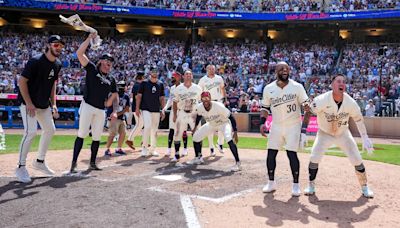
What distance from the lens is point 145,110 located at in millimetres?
9992

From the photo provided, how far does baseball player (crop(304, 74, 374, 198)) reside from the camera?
6055 mm

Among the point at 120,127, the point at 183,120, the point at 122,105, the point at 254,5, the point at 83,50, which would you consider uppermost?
the point at 254,5

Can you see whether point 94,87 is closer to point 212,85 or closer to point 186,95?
point 186,95

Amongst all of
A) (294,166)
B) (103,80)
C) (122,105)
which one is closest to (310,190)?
(294,166)

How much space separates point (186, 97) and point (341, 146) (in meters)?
4.33

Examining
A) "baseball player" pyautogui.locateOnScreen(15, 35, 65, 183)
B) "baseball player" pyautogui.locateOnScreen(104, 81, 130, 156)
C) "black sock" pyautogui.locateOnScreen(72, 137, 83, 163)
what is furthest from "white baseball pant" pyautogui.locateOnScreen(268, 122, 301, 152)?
"baseball player" pyautogui.locateOnScreen(104, 81, 130, 156)

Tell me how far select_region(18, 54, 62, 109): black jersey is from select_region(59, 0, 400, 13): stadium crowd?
28166 millimetres

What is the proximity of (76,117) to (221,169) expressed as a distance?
1354 cm

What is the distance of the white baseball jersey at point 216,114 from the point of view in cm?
832

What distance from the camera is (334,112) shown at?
606 centimetres

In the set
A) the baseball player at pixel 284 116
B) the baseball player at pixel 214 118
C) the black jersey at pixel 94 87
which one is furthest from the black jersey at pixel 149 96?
the baseball player at pixel 284 116

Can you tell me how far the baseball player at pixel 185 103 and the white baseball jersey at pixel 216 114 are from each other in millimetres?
1054

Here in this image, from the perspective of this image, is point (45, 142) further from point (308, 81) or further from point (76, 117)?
point (308, 81)

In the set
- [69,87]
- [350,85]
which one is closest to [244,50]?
[350,85]
